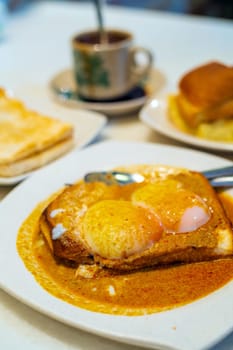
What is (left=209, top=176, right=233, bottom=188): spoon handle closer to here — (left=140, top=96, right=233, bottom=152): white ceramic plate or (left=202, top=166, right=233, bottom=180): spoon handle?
(left=202, top=166, right=233, bottom=180): spoon handle

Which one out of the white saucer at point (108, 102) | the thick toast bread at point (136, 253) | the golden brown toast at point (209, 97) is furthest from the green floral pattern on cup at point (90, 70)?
the thick toast bread at point (136, 253)

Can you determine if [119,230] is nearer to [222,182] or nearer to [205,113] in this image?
[222,182]

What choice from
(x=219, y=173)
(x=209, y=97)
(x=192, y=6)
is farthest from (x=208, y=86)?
(x=192, y=6)

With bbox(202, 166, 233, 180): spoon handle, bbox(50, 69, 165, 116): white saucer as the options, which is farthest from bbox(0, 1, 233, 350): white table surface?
bbox(202, 166, 233, 180): spoon handle

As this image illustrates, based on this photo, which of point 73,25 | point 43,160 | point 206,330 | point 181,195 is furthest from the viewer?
point 73,25

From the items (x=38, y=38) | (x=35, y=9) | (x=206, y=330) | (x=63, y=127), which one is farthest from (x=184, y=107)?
(x=35, y=9)

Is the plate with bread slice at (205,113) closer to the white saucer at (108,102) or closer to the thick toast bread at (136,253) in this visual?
the white saucer at (108,102)

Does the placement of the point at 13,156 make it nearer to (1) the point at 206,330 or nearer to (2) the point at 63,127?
(2) the point at 63,127
